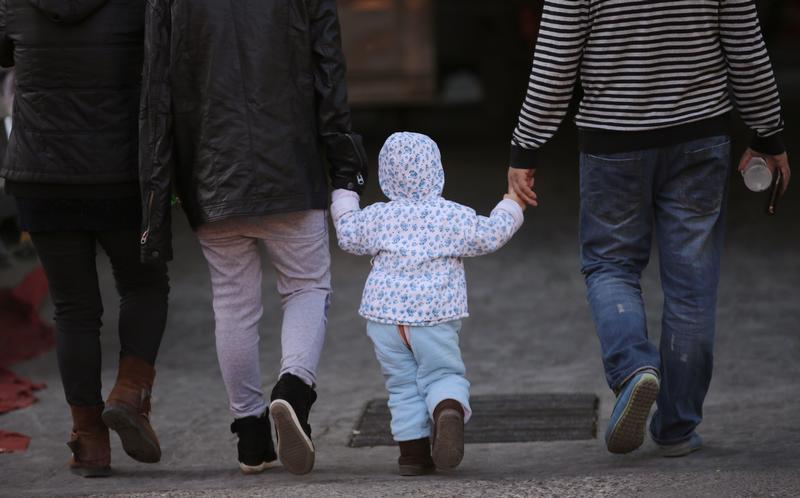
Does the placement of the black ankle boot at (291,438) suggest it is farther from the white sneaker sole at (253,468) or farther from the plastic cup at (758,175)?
the plastic cup at (758,175)

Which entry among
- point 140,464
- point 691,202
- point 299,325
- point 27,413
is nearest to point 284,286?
point 299,325

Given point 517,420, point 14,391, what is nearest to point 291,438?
point 517,420

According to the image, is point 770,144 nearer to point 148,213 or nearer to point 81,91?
point 148,213

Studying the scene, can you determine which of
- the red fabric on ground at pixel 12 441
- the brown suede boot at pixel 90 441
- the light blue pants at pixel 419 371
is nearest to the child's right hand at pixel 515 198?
the light blue pants at pixel 419 371

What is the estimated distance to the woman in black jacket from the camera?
4383 millimetres

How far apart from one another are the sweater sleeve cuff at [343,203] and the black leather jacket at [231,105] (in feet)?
0.15

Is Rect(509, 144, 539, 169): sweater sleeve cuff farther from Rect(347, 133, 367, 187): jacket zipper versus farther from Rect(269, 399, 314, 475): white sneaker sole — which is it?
Rect(269, 399, 314, 475): white sneaker sole

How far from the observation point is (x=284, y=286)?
4.49m

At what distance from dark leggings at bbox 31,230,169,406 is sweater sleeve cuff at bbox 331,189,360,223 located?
2.37 feet

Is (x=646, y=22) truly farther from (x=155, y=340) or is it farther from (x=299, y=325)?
(x=155, y=340)

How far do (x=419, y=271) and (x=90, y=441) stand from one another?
1319 millimetres

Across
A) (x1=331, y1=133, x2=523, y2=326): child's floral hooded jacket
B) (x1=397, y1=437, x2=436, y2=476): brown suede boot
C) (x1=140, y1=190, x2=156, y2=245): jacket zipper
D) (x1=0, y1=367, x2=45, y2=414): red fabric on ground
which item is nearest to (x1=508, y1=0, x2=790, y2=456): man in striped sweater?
(x1=331, y1=133, x2=523, y2=326): child's floral hooded jacket

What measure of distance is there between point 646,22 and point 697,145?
1.35 feet

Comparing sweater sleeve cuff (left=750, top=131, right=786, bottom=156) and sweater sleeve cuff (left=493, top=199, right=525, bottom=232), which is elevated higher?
sweater sleeve cuff (left=750, top=131, right=786, bottom=156)
